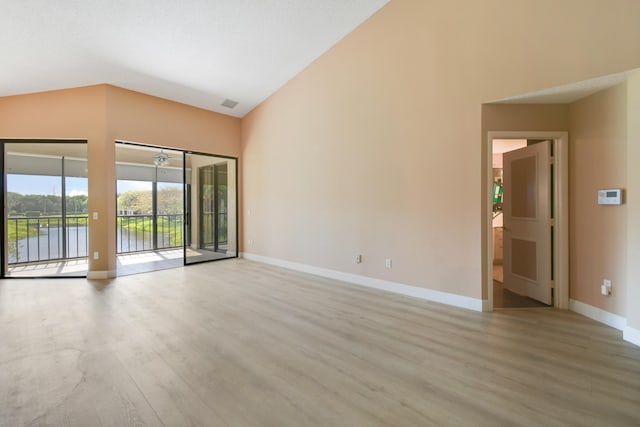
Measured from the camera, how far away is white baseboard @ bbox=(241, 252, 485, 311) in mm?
3497

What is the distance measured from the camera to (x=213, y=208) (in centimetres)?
764

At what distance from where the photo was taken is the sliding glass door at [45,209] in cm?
543

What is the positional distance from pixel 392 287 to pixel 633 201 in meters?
2.68

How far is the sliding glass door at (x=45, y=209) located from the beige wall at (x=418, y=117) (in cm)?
452

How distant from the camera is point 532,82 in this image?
298cm

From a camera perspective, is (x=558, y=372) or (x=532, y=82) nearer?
Answer: (x=558, y=372)

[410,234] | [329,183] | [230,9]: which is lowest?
[410,234]

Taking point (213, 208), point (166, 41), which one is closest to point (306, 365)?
point (166, 41)

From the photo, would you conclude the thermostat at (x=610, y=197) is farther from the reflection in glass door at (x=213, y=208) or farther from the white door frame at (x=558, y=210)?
the reflection in glass door at (x=213, y=208)

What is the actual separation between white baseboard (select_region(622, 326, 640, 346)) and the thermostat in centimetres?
120

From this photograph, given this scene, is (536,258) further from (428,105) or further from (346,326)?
(346,326)

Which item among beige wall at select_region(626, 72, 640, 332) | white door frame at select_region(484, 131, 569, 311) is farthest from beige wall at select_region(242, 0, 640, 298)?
beige wall at select_region(626, 72, 640, 332)

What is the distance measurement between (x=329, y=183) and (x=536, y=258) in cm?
319

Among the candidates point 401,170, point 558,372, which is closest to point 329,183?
point 401,170
